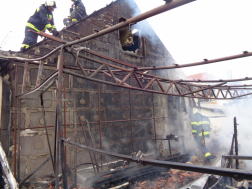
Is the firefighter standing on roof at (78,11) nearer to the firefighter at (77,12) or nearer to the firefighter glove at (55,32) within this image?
the firefighter at (77,12)

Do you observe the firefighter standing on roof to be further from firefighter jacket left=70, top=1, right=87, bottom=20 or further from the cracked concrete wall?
the cracked concrete wall

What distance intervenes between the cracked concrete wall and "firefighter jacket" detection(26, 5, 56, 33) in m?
0.66

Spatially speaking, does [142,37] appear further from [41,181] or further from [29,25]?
[41,181]

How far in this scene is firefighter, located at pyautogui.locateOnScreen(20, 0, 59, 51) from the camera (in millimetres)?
6695

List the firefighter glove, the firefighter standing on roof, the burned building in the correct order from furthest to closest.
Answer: the firefighter standing on roof, the firefighter glove, the burned building

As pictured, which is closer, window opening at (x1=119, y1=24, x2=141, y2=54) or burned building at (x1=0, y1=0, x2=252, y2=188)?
burned building at (x1=0, y1=0, x2=252, y2=188)

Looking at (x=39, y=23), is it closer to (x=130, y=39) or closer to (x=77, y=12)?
(x=77, y=12)

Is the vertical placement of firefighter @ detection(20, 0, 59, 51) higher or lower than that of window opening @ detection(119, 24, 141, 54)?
lower

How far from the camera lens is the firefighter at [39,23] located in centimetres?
670

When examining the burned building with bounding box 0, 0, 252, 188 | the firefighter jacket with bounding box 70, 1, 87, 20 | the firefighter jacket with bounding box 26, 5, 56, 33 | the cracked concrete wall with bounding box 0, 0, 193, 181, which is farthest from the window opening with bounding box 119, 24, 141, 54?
the firefighter jacket with bounding box 26, 5, 56, 33

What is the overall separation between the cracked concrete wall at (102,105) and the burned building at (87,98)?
3 centimetres

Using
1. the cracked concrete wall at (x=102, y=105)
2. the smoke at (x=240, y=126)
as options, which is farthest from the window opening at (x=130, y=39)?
the smoke at (x=240, y=126)

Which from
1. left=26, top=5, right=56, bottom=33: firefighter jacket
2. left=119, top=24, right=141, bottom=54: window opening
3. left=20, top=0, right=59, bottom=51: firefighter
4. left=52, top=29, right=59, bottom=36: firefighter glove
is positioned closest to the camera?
left=20, top=0, right=59, bottom=51: firefighter

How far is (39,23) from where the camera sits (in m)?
7.00
